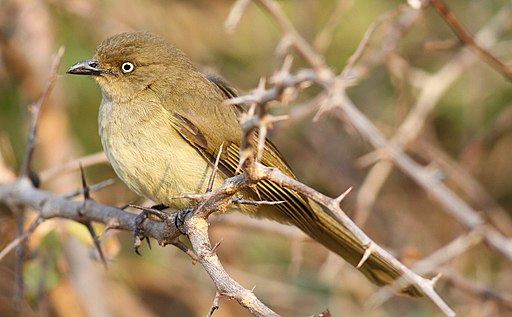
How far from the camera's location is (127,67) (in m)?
5.09

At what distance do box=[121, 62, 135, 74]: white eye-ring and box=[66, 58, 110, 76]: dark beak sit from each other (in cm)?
10

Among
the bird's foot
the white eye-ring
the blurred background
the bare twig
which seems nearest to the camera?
the bare twig

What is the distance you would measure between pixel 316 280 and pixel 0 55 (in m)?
3.03

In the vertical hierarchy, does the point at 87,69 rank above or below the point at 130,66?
below

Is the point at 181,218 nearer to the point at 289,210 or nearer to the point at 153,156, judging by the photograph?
the point at 153,156

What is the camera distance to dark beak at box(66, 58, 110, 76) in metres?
4.92

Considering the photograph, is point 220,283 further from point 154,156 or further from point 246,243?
point 246,243

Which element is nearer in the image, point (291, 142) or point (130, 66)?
point (130, 66)

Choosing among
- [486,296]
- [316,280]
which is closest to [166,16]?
[316,280]

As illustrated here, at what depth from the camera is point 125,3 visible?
7.38 meters

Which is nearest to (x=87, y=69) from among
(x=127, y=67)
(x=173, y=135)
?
(x=127, y=67)

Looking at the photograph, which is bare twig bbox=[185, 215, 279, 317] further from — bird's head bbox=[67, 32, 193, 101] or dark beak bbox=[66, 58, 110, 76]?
dark beak bbox=[66, 58, 110, 76]

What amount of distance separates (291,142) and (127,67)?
8.47 ft

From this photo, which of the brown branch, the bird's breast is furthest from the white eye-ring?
the brown branch
